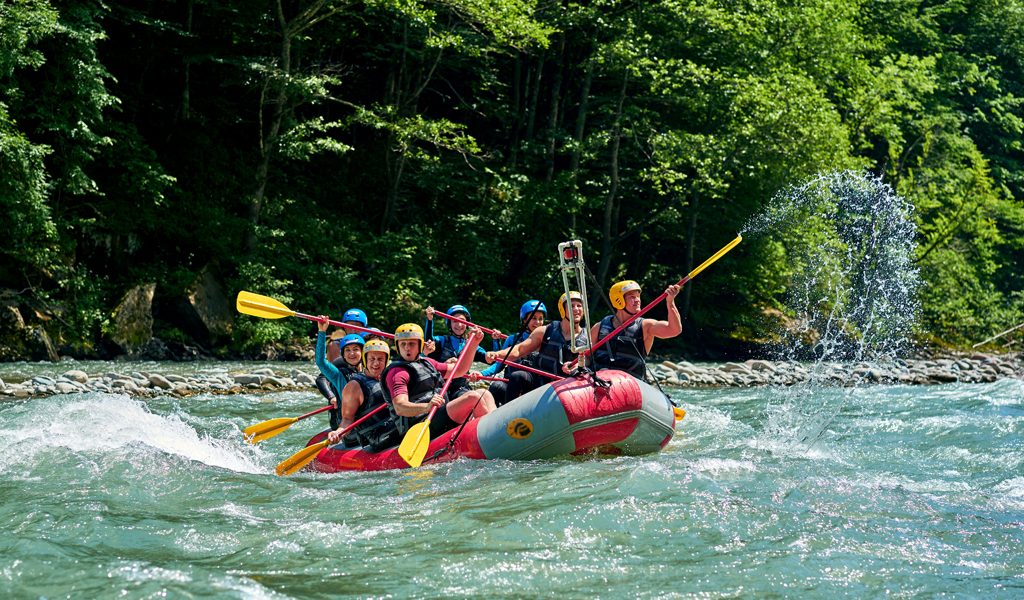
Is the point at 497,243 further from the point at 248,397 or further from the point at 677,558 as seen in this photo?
the point at 677,558

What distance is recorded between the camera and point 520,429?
7160 millimetres

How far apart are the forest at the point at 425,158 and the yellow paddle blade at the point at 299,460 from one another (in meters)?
8.98

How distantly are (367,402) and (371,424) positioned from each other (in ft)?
0.59

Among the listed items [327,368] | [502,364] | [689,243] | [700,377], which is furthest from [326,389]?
[689,243]

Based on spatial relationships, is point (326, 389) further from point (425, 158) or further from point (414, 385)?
point (425, 158)

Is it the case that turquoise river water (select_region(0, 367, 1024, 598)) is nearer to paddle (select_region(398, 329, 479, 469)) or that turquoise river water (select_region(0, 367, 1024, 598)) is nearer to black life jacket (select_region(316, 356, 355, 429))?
paddle (select_region(398, 329, 479, 469))

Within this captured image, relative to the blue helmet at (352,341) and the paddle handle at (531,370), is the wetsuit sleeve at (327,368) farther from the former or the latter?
the paddle handle at (531,370)

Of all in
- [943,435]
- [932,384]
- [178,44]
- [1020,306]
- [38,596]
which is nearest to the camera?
[38,596]

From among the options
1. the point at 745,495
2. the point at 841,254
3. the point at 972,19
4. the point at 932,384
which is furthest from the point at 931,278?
the point at 745,495


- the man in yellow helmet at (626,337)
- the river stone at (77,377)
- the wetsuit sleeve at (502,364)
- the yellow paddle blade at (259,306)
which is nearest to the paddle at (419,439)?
the wetsuit sleeve at (502,364)

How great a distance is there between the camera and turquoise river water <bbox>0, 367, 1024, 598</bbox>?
4371 millimetres

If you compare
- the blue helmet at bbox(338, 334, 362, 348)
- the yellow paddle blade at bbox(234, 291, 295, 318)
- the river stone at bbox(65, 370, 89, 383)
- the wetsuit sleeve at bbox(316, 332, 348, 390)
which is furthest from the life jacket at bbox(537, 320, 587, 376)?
the river stone at bbox(65, 370, 89, 383)

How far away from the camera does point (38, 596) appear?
13.4 ft

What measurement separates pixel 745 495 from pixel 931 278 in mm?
21468
